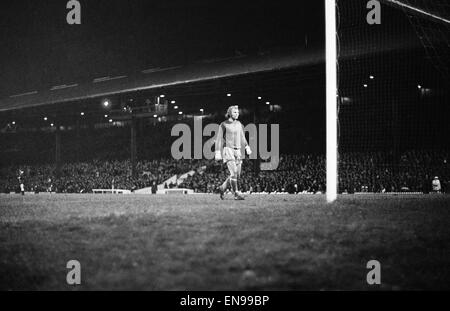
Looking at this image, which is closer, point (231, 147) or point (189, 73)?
point (231, 147)

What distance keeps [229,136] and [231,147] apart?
1.04 ft

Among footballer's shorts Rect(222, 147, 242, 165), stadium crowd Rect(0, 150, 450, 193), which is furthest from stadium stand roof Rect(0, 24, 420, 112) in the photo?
footballer's shorts Rect(222, 147, 242, 165)

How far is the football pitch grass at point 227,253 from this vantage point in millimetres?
3500

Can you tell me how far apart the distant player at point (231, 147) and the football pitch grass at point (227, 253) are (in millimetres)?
4968

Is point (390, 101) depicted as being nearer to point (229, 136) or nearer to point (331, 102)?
Result: point (229, 136)

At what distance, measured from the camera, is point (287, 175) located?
28438 mm

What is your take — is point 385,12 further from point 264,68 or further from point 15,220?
point 15,220

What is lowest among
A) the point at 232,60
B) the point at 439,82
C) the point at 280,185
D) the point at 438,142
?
the point at 280,185

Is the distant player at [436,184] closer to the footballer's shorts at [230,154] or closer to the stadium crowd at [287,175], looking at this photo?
the stadium crowd at [287,175]

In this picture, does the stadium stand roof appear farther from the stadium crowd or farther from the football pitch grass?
the football pitch grass

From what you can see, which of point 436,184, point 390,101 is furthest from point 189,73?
point 436,184

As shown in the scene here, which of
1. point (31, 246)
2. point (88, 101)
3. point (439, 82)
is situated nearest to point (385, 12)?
point (439, 82)

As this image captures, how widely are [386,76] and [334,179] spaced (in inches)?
982

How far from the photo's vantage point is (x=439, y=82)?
31672mm
